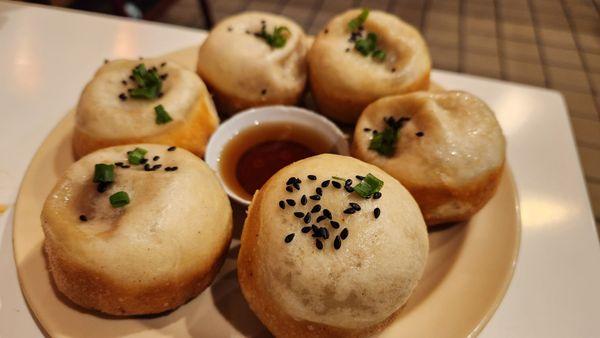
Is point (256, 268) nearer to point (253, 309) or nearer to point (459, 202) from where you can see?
point (253, 309)

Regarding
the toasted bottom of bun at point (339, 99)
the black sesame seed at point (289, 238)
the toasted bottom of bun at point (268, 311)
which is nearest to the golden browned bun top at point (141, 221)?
the toasted bottom of bun at point (268, 311)

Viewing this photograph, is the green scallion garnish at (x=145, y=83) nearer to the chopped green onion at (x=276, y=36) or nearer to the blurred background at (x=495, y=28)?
the chopped green onion at (x=276, y=36)

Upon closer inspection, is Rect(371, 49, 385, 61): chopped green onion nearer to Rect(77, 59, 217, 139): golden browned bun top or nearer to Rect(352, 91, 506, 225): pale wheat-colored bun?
A: Rect(352, 91, 506, 225): pale wheat-colored bun

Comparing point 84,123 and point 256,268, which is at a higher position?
point 84,123

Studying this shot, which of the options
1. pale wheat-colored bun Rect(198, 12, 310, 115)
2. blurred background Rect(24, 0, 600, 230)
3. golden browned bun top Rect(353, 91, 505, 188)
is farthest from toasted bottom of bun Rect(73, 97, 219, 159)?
blurred background Rect(24, 0, 600, 230)

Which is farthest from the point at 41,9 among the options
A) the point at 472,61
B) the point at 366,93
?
the point at 472,61

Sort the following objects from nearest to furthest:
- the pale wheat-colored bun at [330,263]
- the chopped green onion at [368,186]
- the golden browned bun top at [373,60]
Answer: the pale wheat-colored bun at [330,263] < the chopped green onion at [368,186] < the golden browned bun top at [373,60]
